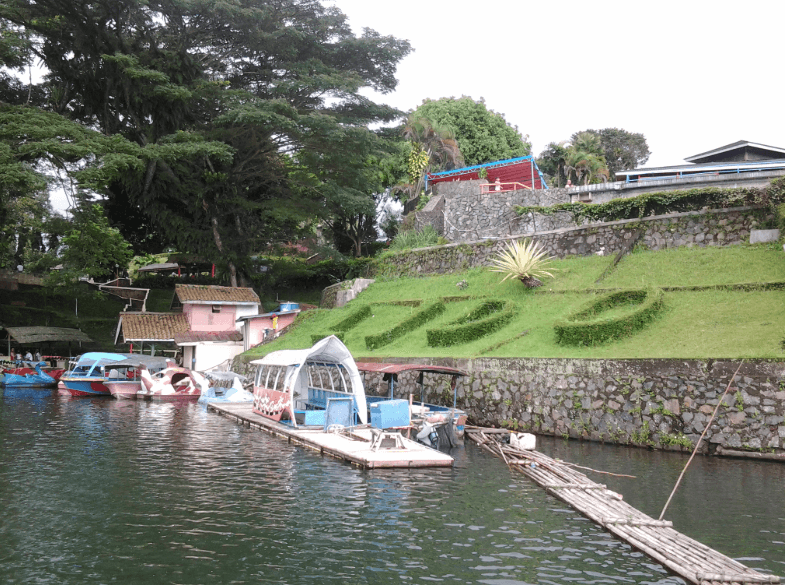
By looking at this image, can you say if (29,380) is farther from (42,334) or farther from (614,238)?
(614,238)

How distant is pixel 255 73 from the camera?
1887 inches

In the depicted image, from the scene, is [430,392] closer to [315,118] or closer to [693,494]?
[693,494]

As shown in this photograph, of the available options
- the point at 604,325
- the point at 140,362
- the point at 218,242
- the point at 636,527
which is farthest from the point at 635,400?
the point at 218,242

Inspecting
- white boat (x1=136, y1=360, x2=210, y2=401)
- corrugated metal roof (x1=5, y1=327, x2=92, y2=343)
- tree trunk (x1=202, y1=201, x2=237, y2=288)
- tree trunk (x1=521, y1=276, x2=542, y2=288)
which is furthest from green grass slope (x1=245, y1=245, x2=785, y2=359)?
corrugated metal roof (x1=5, y1=327, x2=92, y2=343)

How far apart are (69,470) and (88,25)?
3479 cm

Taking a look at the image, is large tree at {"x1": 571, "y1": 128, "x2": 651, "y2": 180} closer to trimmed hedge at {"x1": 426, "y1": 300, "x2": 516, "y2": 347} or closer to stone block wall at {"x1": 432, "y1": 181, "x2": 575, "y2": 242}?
stone block wall at {"x1": 432, "y1": 181, "x2": 575, "y2": 242}

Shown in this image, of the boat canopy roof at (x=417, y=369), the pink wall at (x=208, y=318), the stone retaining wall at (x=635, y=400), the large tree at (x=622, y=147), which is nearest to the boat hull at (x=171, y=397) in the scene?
the pink wall at (x=208, y=318)

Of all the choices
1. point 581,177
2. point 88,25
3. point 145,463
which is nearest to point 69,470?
point 145,463

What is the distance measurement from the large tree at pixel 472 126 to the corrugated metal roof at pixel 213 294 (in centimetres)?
2426

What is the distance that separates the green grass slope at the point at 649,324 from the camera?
2159cm

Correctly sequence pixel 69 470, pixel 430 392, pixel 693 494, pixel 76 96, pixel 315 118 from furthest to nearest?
pixel 76 96 < pixel 315 118 < pixel 430 392 < pixel 69 470 < pixel 693 494

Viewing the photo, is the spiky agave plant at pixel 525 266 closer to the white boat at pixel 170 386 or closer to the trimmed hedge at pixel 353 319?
the trimmed hedge at pixel 353 319

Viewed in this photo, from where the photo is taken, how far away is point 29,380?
40.5 meters

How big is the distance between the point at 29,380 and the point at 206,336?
35.1 ft
